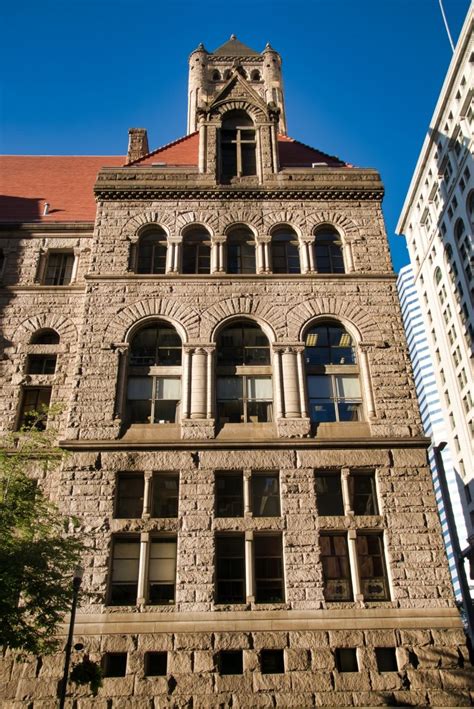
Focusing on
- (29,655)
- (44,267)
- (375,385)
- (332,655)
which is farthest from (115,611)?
(44,267)

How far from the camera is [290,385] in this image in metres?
21.4

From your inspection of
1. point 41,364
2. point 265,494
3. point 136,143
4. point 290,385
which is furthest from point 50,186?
point 265,494

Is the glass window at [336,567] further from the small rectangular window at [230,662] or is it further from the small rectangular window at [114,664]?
the small rectangular window at [114,664]

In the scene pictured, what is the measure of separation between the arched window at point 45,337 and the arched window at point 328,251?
11.3 m

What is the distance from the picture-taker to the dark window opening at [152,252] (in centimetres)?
2466

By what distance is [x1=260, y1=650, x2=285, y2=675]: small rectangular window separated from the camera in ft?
55.0

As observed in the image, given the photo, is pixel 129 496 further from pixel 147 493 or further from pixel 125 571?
pixel 125 571

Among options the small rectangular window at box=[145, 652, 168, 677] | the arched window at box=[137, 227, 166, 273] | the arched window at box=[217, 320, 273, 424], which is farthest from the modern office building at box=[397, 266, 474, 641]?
the small rectangular window at box=[145, 652, 168, 677]

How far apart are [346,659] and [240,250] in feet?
52.2

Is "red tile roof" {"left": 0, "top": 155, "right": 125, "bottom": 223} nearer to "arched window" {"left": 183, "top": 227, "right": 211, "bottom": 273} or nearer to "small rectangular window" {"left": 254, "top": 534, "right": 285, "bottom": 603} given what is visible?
"arched window" {"left": 183, "top": 227, "right": 211, "bottom": 273}

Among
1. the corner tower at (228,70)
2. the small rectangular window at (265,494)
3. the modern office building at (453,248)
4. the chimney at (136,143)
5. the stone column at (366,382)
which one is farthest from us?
the corner tower at (228,70)

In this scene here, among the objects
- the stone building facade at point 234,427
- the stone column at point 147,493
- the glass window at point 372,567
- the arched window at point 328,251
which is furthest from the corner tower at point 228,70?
the glass window at point 372,567

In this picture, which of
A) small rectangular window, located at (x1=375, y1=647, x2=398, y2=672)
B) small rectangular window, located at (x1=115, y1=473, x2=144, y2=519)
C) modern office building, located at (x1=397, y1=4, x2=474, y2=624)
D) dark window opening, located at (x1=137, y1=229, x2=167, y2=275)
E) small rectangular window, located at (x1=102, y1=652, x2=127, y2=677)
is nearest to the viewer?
small rectangular window, located at (x1=102, y1=652, x2=127, y2=677)

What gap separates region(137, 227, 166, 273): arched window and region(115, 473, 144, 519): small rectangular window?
895 centimetres
